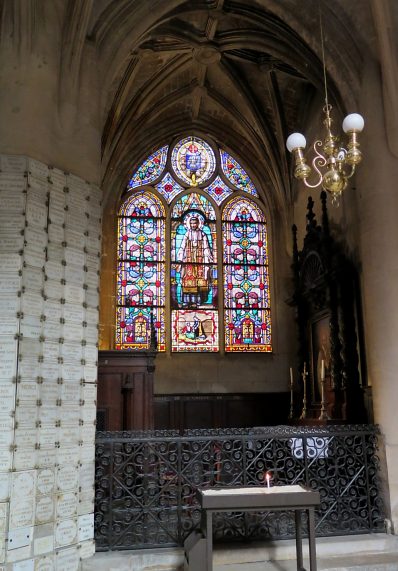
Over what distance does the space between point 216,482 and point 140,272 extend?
690 centimetres

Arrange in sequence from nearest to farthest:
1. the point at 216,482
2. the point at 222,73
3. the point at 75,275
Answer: the point at 75,275 < the point at 216,482 < the point at 222,73

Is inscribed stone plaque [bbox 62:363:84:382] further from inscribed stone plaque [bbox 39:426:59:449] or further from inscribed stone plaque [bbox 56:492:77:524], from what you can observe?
inscribed stone plaque [bbox 56:492:77:524]

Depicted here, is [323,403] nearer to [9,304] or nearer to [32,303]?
[32,303]

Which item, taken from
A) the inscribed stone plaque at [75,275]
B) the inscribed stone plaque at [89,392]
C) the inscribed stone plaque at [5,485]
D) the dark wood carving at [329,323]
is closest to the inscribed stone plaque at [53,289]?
the inscribed stone plaque at [75,275]

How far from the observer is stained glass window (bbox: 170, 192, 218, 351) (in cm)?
1208

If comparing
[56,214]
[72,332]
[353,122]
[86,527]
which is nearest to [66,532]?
[86,527]

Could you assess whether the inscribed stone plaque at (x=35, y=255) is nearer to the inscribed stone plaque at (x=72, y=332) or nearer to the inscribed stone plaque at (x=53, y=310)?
the inscribed stone plaque at (x=53, y=310)

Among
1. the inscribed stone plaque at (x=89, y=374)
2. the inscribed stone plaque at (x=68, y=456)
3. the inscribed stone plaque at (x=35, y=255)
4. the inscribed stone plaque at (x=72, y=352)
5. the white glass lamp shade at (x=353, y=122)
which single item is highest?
the white glass lamp shade at (x=353, y=122)

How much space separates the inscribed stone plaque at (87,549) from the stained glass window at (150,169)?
29.2 feet

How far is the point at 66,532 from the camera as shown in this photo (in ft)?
16.8

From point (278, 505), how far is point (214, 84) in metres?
9.95

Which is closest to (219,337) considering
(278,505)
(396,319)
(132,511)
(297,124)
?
(297,124)

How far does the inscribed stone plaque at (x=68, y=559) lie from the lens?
5.00m

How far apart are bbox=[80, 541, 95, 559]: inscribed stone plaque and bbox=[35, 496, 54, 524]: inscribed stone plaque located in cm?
47
